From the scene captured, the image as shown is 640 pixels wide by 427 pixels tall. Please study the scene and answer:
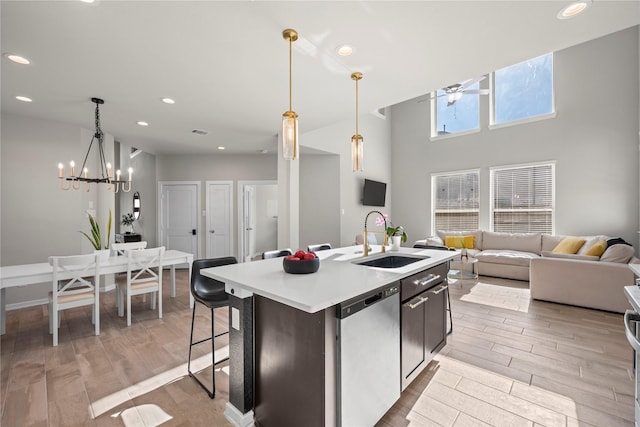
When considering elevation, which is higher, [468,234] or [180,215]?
[180,215]

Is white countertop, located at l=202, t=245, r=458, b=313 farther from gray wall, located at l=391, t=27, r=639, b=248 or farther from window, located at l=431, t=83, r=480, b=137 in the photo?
window, located at l=431, t=83, r=480, b=137

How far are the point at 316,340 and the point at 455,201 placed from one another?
21.7ft

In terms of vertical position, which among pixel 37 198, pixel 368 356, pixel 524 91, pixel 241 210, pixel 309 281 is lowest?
pixel 368 356

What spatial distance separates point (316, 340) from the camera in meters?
1.31

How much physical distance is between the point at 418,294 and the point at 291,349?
3.26 ft

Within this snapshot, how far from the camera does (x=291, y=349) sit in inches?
55.8

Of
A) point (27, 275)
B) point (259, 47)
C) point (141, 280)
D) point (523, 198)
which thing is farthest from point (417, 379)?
point (523, 198)

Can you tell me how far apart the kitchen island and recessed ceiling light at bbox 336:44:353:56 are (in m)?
1.75

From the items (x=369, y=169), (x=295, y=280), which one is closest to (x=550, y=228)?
(x=369, y=169)

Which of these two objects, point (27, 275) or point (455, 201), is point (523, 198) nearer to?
point (455, 201)

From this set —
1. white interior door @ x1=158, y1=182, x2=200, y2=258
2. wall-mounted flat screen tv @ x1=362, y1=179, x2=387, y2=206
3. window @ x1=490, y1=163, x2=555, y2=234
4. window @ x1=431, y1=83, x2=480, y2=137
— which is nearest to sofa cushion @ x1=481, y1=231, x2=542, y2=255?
window @ x1=490, y1=163, x2=555, y2=234

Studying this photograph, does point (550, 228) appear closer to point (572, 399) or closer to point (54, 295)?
point (572, 399)

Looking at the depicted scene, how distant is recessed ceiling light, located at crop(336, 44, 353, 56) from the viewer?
2.29 m

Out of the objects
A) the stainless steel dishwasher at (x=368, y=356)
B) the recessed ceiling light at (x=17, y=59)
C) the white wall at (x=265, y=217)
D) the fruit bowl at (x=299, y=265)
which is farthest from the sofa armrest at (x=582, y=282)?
the white wall at (x=265, y=217)
